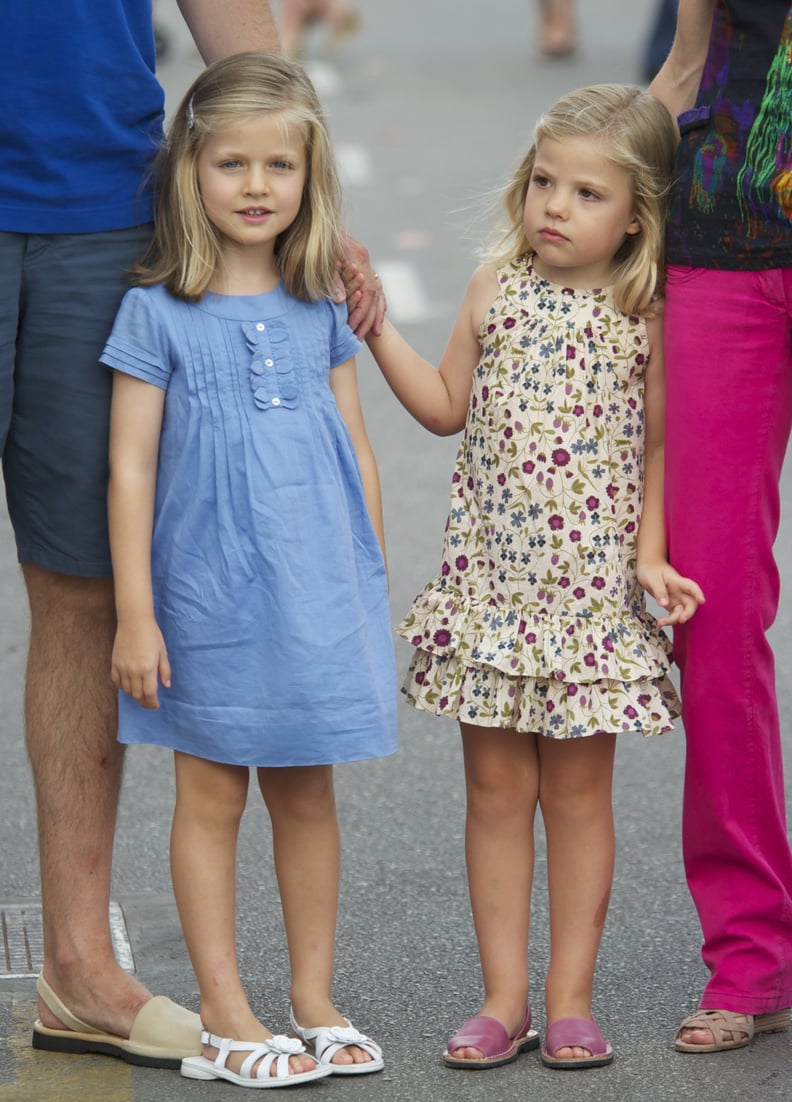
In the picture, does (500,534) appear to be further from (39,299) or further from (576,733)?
(39,299)

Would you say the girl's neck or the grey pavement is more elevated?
the girl's neck

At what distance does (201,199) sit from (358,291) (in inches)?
12.1

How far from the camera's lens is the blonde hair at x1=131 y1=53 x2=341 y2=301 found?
2961 millimetres

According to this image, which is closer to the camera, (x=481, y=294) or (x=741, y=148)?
(x=741, y=148)

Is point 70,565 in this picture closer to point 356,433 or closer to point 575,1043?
point 356,433

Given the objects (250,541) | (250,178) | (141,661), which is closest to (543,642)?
(250,541)

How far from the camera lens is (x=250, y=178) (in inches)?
116

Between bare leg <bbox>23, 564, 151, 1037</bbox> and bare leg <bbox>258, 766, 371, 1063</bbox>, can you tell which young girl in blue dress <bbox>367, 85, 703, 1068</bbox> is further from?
bare leg <bbox>23, 564, 151, 1037</bbox>

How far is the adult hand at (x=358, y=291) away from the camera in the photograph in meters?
3.12

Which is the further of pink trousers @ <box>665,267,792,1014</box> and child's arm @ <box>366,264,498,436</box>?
child's arm @ <box>366,264,498,436</box>

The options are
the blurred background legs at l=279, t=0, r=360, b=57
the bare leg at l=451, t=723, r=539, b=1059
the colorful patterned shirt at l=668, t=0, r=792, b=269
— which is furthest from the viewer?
the blurred background legs at l=279, t=0, r=360, b=57

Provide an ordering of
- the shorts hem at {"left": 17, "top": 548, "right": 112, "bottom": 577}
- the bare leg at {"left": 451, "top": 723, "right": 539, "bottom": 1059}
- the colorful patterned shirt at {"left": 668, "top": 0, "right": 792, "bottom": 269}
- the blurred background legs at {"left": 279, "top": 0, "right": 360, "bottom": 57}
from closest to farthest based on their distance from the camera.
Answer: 1. the colorful patterned shirt at {"left": 668, "top": 0, "right": 792, "bottom": 269}
2. the shorts hem at {"left": 17, "top": 548, "right": 112, "bottom": 577}
3. the bare leg at {"left": 451, "top": 723, "right": 539, "bottom": 1059}
4. the blurred background legs at {"left": 279, "top": 0, "right": 360, "bottom": 57}

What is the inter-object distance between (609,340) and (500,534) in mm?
359

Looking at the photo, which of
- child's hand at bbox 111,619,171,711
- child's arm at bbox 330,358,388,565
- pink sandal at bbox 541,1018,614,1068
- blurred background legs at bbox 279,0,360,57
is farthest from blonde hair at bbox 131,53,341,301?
blurred background legs at bbox 279,0,360,57
